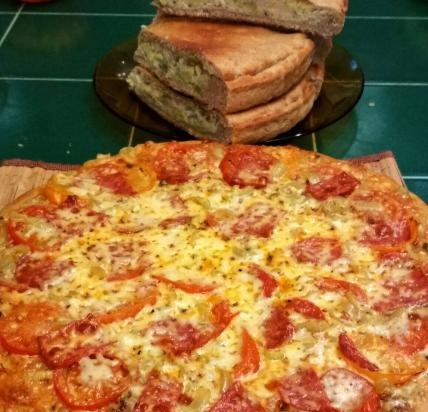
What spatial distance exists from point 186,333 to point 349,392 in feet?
1.41

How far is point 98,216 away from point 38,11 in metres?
2.35

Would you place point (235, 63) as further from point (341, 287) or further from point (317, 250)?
point (341, 287)

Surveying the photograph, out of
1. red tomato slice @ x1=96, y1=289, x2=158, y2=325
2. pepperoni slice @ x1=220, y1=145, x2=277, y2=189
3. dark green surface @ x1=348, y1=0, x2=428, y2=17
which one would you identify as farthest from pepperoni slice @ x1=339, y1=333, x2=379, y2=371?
dark green surface @ x1=348, y1=0, x2=428, y2=17

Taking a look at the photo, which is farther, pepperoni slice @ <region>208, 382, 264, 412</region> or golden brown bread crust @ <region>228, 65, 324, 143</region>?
golden brown bread crust @ <region>228, 65, 324, 143</region>

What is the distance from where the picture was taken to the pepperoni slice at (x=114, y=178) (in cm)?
233

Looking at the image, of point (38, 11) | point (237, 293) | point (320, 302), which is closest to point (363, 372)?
point (320, 302)

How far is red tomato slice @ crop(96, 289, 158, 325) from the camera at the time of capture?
1.86 m

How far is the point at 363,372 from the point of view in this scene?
1.74 metres

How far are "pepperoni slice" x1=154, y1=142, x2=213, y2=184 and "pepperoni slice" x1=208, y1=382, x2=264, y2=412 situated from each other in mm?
871

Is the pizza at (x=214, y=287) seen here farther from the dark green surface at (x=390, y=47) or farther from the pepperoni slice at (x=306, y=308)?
the dark green surface at (x=390, y=47)

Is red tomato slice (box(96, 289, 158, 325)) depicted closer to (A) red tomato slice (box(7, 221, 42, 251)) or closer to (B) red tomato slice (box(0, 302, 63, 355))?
(B) red tomato slice (box(0, 302, 63, 355))

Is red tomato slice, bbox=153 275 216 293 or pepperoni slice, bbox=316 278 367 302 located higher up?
pepperoni slice, bbox=316 278 367 302

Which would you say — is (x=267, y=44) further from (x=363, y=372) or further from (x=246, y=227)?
(x=363, y=372)

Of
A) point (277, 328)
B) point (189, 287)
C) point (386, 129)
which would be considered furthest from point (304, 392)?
point (386, 129)
